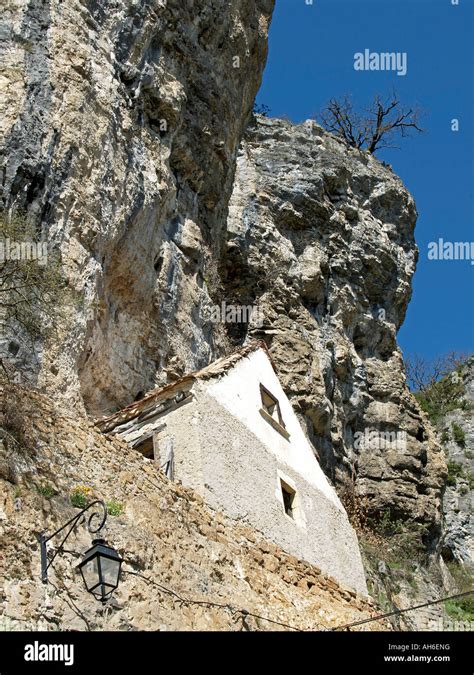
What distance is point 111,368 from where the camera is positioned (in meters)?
18.1

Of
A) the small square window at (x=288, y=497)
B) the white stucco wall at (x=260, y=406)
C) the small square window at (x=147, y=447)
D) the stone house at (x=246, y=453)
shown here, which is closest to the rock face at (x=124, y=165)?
the small square window at (x=147, y=447)

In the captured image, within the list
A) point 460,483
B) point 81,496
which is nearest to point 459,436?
point 460,483

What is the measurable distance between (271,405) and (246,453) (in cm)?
294

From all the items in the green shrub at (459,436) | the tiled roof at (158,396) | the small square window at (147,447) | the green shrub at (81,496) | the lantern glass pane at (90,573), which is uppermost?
the green shrub at (459,436)

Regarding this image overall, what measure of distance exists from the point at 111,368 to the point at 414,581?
11110 millimetres

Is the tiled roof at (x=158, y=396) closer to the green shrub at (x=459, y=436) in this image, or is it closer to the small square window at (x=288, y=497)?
the small square window at (x=288, y=497)

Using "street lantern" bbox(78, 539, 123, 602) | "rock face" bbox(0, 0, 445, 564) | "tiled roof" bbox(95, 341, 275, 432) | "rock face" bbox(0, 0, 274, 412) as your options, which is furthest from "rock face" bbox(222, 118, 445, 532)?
"street lantern" bbox(78, 539, 123, 602)

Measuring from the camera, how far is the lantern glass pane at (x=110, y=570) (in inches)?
374

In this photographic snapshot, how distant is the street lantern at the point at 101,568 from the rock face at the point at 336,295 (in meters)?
15.8

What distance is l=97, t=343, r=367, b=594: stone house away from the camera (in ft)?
49.3

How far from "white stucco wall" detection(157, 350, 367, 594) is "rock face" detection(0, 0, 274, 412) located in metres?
1.96

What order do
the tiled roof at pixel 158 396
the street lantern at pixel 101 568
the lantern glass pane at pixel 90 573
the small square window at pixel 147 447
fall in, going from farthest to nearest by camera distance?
the tiled roof at pixel 158 396, the small square window at pixel 147 447, the lantern glass pane at pixel 90 573, the street lantern at pixel 101 568
